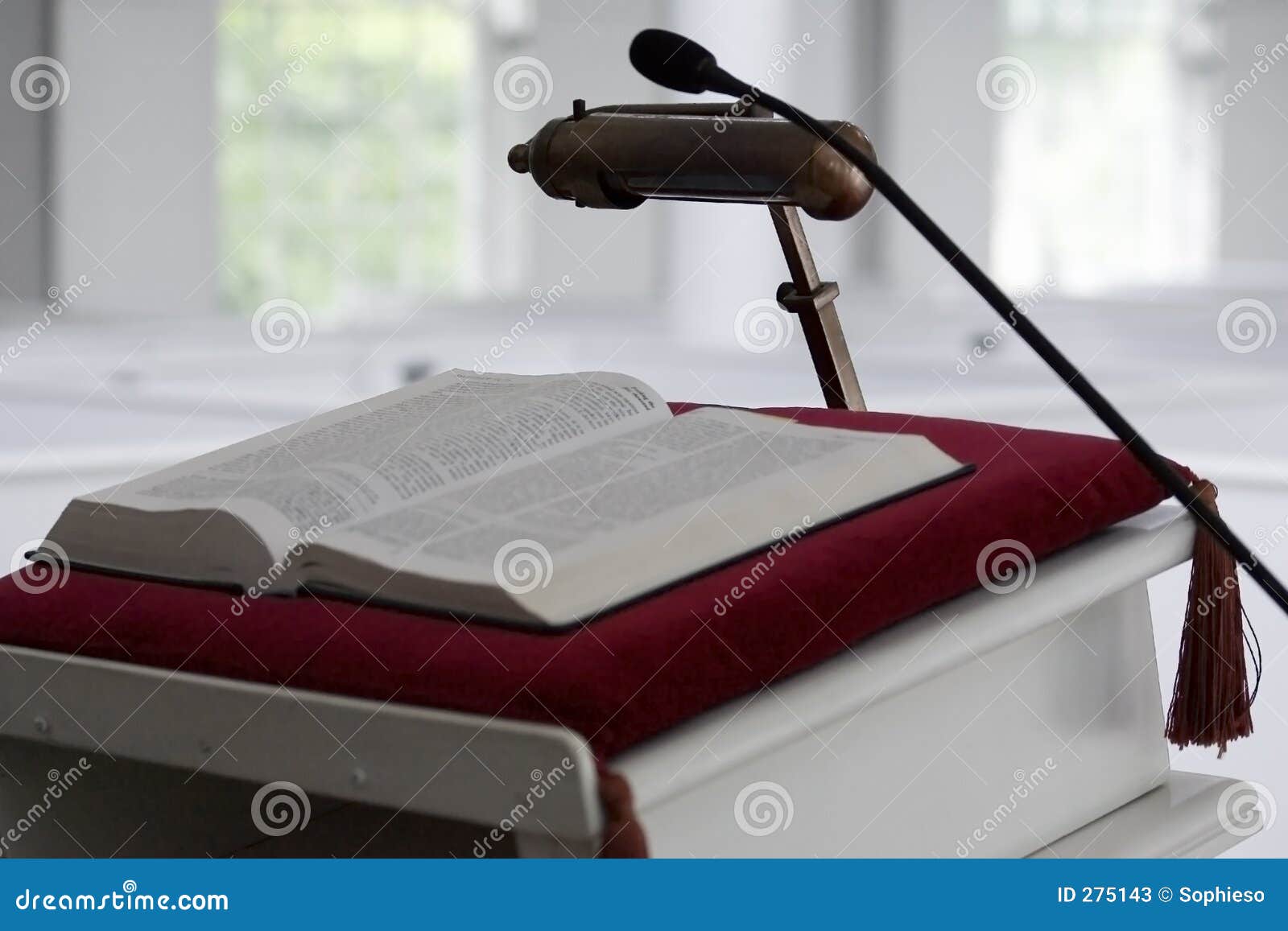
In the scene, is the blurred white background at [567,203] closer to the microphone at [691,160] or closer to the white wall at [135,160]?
the white wall at [135,160]

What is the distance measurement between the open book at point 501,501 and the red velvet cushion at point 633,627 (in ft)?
0.04

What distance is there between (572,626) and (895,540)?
0.17 metres

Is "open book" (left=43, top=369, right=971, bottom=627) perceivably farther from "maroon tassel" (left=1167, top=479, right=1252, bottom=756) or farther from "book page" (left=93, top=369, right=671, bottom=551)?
"maroon tassel" (left=1167, top=479, right=1252, bottom=756)

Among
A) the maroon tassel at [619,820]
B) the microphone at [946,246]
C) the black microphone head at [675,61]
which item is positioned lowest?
the maroon tassel at [619,820]

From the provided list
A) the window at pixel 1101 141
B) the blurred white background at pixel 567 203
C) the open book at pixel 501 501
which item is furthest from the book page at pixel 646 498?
the window at pixel 1101 141

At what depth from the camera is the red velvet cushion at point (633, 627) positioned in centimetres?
57

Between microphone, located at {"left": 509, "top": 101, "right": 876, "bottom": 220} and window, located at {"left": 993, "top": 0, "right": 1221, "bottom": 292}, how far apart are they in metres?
5.36

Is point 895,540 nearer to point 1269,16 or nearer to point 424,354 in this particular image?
point 424,354

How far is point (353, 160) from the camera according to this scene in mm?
6281

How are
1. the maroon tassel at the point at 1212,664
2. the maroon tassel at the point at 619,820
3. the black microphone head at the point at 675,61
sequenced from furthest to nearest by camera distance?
the maroon tassel at the point at 1212,664 < the black microphone head at the point at 675,61 < the maroon tassel at the point at 619,820

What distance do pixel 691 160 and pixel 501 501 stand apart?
224 mm

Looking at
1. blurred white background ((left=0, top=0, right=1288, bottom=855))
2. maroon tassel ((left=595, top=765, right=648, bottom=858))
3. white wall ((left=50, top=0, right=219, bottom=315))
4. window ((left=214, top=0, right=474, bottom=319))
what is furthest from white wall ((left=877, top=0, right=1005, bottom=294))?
maroon tassel ((left=595, top=765, right=648, bottom=858))

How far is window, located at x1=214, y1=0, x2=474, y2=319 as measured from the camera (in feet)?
19.9

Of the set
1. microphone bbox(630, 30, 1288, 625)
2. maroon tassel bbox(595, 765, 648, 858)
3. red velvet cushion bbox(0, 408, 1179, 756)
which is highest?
microphone bbox(630, 30, 1288, 625)
